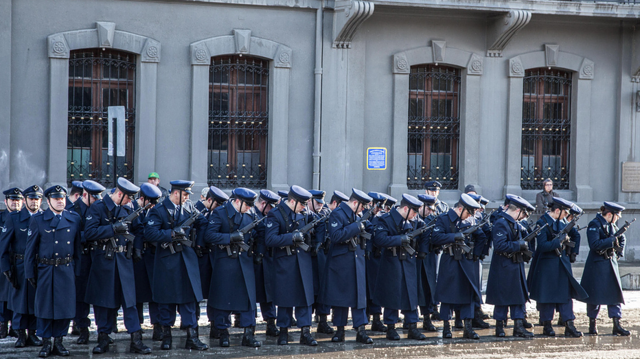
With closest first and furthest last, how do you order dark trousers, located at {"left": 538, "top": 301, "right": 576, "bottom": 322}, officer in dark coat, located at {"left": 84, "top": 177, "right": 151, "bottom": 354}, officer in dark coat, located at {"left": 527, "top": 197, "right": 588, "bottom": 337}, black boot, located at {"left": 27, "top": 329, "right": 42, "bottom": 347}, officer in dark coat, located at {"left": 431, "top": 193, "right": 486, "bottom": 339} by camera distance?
officer in dark coat, located at {"left": 84, "top": 177, "right": 151, "bottom": 354}, black boot, located at {"left": 27, "top": 329, "right": 42, "bottom": 347}, officer in dark coat, located at {"left": 431, "top": 193, "right": 486, "bottom": 339}, officer in dark coat, located at {"left": 527, "top": 197, "right": 588, "bottom": 337}, dark trousers, located at {"left": 538, "top": 301, "right": 576, "bottom": 322}

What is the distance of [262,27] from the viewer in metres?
15.2

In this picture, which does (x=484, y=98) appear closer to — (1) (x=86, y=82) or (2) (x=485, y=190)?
(2) (x=485, y=190)

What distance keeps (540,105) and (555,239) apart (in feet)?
23.0

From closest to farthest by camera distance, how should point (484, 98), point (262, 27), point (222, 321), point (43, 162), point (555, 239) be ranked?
point (222, 321), point (555, 239), point (43, 162), point (262, 27), point (484, 98)

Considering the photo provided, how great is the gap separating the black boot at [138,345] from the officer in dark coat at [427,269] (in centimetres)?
354


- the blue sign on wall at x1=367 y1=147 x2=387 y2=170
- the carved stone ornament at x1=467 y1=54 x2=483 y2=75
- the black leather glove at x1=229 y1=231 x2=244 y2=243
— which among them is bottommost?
the black leather glove at x1=229 y1=231 x2=244 y2=243

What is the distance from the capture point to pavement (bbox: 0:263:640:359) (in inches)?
366

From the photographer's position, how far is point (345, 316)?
1002 centimetres

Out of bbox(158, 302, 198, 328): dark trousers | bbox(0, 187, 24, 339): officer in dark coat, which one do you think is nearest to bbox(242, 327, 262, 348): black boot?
bbox(158, 302, 198, 328): dark trousers

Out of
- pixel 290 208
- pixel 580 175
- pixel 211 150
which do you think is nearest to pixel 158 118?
pixel 211 150

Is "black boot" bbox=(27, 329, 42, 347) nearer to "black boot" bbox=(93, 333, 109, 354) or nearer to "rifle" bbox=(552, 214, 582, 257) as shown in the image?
"black boot" bbox=(93, 333, 109, 354)

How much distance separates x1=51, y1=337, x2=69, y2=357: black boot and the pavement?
11 cm

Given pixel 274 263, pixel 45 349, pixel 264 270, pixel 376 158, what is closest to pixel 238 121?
pixel 376 158

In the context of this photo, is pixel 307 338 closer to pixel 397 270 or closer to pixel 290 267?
pixel 290 267
